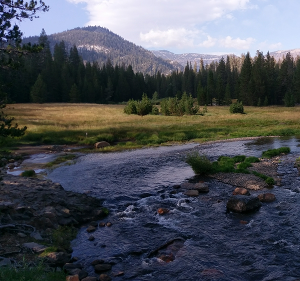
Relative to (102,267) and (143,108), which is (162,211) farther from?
(143,108)

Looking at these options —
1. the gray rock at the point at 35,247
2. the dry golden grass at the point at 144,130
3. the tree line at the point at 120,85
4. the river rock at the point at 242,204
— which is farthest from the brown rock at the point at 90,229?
the tree line at the point at 120,85

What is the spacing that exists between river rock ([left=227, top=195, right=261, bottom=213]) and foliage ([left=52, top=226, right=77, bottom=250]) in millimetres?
7420

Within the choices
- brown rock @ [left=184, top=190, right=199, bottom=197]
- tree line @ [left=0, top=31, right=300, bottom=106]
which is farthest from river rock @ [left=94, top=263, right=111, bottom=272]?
tree line @ [left=0, top=31, right=300, bottom=106]

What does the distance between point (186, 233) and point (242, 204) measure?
3516 mm

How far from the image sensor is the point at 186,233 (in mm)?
12203

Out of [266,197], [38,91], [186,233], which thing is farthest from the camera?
[38,91]

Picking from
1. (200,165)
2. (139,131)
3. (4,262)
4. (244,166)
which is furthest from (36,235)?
(139,131)

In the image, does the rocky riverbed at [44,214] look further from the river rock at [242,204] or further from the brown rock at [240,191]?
the river rock at [242,204]

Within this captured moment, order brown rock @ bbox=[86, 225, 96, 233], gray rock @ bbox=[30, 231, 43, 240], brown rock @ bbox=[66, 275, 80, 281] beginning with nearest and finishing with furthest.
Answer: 1. brown rock @ bbox=[66, 275, 80, 281]
2. gray rock @ bbox=[30, 231, 43, 240]
3. brown rock @ bbox=[86, 225, 96, 233]

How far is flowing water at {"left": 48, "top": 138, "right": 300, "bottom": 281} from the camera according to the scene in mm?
9633

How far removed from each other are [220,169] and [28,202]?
12.9 metres

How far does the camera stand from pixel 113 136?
39656 mm

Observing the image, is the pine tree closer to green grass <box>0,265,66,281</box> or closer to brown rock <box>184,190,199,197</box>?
brown rock <box>184,190,199,197</box>

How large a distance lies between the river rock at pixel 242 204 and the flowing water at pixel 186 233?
29 cm
